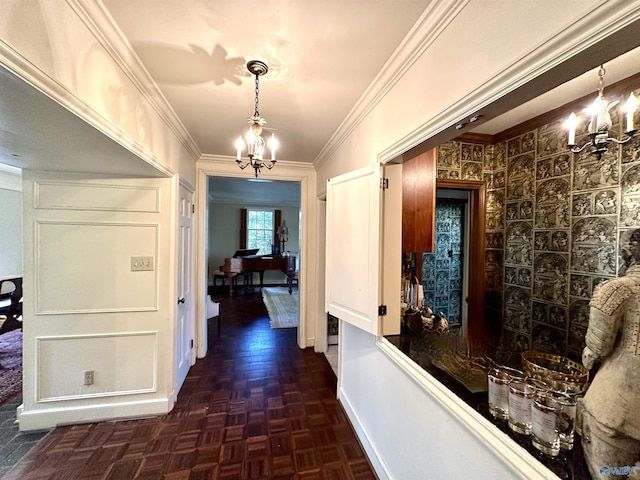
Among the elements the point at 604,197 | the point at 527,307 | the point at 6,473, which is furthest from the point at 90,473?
the point at 604,197

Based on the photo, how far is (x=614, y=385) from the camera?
0.75 m

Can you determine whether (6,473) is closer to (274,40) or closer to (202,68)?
(202,68)

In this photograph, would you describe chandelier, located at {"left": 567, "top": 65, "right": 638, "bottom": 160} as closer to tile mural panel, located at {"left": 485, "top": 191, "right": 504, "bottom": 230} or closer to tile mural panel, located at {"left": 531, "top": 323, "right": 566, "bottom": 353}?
tile mural panel, located at {"left": 485, "top": 191, "right": 504, "bottom": 230}

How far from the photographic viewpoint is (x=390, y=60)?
1.44m

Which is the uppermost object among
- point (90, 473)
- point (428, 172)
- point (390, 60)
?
point (390, 60)

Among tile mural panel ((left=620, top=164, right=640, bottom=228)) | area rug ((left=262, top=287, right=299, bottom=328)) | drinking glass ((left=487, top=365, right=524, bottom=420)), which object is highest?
tile mural panel ((left=620, top=164, right=640, bottom=228))

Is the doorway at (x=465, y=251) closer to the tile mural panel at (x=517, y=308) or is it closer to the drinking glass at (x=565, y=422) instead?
the tile mural panel at (x=517, y=308)

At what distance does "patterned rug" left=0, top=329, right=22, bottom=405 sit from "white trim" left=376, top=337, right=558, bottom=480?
11.3 feet

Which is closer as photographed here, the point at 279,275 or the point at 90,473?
the point at 90,473

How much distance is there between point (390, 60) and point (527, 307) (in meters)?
2.56

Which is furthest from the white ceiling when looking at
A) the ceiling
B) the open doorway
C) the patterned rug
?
the open doorway

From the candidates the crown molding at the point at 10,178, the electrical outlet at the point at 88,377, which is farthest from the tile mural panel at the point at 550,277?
the crown molding at the point at 10,178

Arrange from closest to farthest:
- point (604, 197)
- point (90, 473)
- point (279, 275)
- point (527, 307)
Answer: point (90, 473)
point (604, 197)
point (527, 307)
point (279, 275)

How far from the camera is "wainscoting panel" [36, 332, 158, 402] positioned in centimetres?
205
